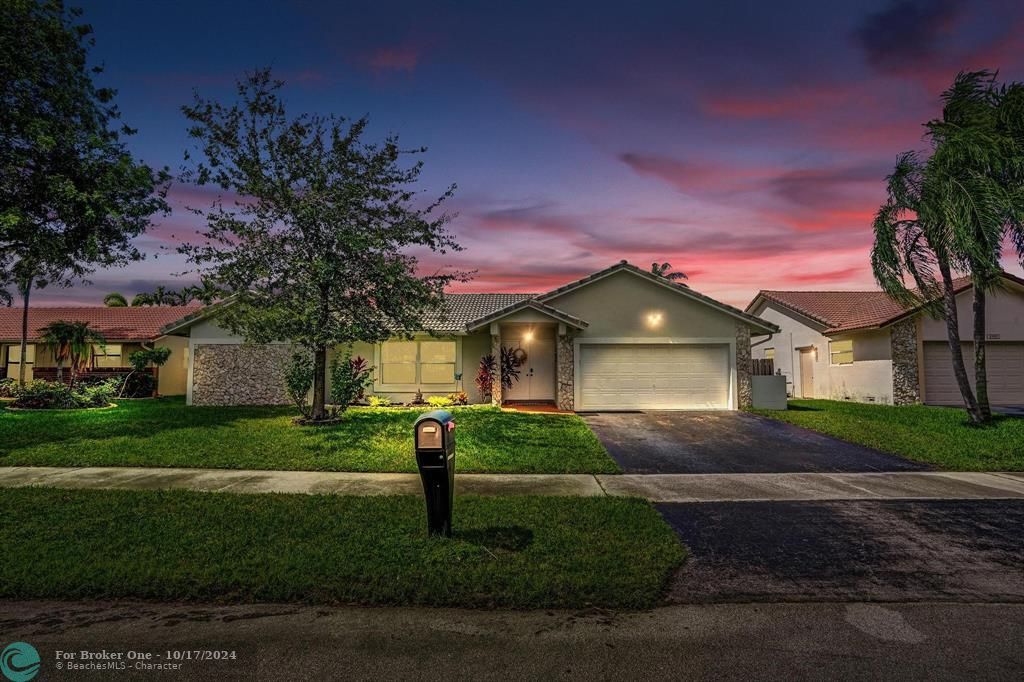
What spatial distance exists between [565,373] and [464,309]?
648cm

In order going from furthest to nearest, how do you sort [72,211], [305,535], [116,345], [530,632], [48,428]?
[116,345] < [72,211] < [48,428] < [305,535] < [530,632]

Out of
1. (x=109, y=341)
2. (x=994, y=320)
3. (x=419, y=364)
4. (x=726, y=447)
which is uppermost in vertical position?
(x=994, y=320)

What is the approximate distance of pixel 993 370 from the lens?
63.6 ft

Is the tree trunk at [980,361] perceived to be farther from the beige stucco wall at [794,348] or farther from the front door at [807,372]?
the front door at [807,372]

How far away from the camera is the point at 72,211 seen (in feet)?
44.7

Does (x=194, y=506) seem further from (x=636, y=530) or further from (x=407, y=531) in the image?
(x=636, y=530)

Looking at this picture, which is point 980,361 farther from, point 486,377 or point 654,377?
point 486,377

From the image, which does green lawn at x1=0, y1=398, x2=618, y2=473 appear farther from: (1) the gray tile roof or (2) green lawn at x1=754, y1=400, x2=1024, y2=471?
(2) green lawn at x1=754, y1=400, x2=1024, y2=471

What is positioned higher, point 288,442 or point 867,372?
point 867,372

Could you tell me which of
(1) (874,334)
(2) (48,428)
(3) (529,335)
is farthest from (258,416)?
(1) (874,334)

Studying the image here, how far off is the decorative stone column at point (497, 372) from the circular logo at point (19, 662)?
44.6ft

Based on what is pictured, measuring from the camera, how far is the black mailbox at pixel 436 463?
4922 millimetres

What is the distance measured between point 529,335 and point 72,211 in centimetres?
1378

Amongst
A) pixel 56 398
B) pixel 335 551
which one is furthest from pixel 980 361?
pixel 56 398
